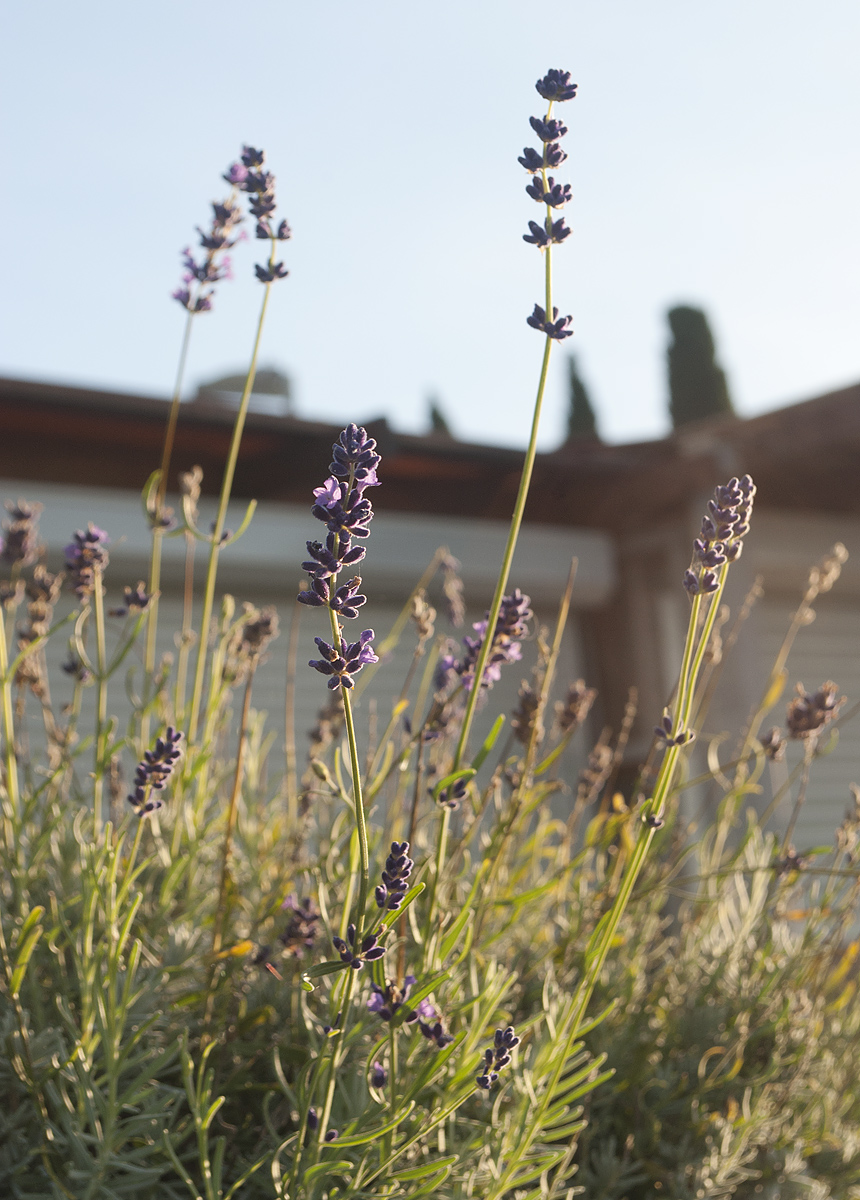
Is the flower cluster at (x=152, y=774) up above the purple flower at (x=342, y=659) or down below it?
below

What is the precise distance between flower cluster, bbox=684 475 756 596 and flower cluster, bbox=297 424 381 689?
352 millimetres

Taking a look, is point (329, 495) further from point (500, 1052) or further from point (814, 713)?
point (814, 713)

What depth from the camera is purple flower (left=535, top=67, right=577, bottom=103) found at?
1081mm

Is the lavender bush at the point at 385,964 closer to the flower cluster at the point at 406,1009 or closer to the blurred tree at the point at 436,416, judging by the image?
the flower cluster at the point at 406,1009

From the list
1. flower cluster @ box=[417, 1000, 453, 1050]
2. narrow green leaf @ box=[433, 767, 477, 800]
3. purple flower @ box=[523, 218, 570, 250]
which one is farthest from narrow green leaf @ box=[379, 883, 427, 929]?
purple flower @ box=[523, 218, 570, 250]

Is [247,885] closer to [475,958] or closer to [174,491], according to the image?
[475,958]

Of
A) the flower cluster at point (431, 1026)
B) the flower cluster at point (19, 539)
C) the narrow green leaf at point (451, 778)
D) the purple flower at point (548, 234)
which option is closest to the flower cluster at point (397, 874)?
the narrow green leaf at point (451, 778)

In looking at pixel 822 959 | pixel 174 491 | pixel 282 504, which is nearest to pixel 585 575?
pixel 282 504

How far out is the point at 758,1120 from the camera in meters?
1.46

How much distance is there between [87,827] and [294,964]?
527mm

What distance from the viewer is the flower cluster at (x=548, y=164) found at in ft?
3.52

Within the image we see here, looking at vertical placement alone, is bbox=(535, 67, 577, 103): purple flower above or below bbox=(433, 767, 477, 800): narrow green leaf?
above

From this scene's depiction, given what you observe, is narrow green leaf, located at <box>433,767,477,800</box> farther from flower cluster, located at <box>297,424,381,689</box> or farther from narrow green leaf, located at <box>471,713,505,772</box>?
flower cluster, located at <box>297,424,381,689</box>

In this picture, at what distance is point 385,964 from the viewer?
124cm
